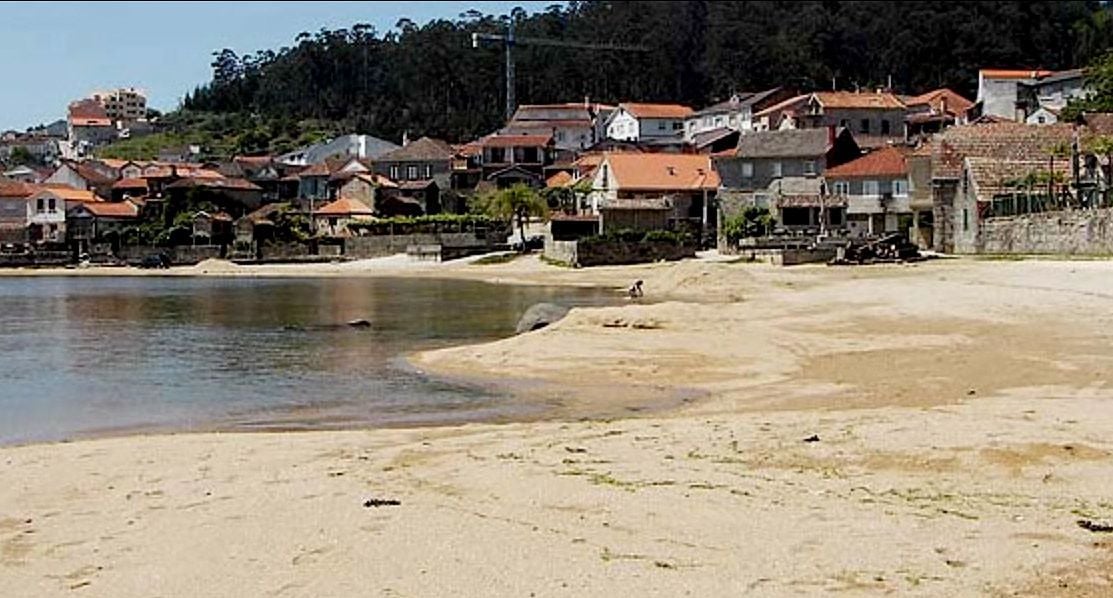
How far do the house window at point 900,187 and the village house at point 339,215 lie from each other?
42719 millimetres

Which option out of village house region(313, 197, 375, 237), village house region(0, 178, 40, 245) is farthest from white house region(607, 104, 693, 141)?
village house region(0, 178, 40, 245)

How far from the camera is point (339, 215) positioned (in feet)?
327

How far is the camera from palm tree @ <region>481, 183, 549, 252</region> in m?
86.1

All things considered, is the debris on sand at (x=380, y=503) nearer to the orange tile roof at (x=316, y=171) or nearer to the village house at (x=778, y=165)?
the village house at (x=778, y=165)

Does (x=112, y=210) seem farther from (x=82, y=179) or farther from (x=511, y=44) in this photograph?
(x=511, y=44)

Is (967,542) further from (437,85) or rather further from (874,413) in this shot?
(437,85)

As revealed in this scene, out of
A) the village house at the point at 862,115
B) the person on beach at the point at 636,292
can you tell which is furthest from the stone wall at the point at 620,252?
the village house at the point at 862,115

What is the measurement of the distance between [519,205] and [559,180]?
755 inches

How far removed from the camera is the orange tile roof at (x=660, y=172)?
83000 millimetres

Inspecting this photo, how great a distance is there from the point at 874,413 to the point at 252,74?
7562 inches

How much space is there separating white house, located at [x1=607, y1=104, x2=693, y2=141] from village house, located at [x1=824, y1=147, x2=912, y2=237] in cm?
5982

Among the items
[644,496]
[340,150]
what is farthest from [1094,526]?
[340,150]

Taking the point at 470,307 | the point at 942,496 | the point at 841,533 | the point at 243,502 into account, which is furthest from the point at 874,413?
the point at 470,307

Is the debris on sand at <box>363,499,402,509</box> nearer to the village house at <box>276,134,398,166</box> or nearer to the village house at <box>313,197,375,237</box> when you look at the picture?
the village house at <box>313,197,375,237</box>
